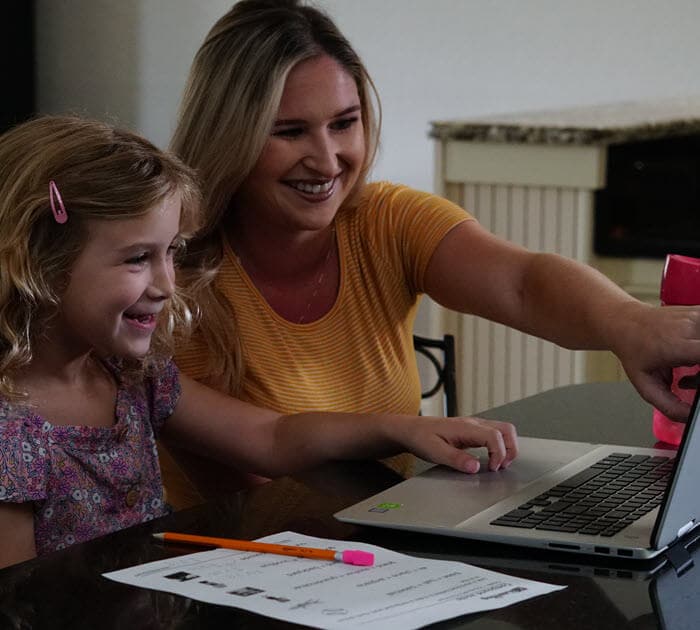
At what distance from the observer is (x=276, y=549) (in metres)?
1.14

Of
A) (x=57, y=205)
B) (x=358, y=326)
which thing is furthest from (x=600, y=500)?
(x=358, y=326)

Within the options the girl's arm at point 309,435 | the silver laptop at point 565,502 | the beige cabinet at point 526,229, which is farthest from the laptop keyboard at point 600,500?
the beige cabinet at point 526,229

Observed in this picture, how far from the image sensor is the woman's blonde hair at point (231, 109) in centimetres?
187

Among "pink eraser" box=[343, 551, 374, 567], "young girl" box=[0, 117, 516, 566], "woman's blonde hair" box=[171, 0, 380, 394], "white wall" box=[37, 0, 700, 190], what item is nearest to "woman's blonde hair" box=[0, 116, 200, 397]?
"young girl" box=[0, 117, 516, 566]

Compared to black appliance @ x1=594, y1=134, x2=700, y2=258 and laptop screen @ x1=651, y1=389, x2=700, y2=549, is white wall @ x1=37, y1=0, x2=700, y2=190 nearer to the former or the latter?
black appliance @ x1=594, y1=134, x2=700, y2=258

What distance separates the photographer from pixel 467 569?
1.11m

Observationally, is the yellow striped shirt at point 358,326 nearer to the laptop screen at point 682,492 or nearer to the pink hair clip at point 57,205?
the pink hair clip at point 57,205

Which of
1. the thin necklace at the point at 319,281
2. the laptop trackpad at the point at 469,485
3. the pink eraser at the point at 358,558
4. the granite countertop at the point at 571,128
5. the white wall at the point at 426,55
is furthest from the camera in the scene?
the white wall at the point at 426,55

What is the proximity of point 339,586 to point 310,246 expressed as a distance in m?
1.03

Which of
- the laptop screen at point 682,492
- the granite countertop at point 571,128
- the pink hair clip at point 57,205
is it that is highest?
the pink hair clip at point 57,205

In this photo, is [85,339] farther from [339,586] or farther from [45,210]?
[339,586]

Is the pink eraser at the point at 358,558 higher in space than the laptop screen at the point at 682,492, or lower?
lower

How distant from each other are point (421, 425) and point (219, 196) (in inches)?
22.7

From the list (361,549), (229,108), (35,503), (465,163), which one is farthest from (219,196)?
(465,163)
